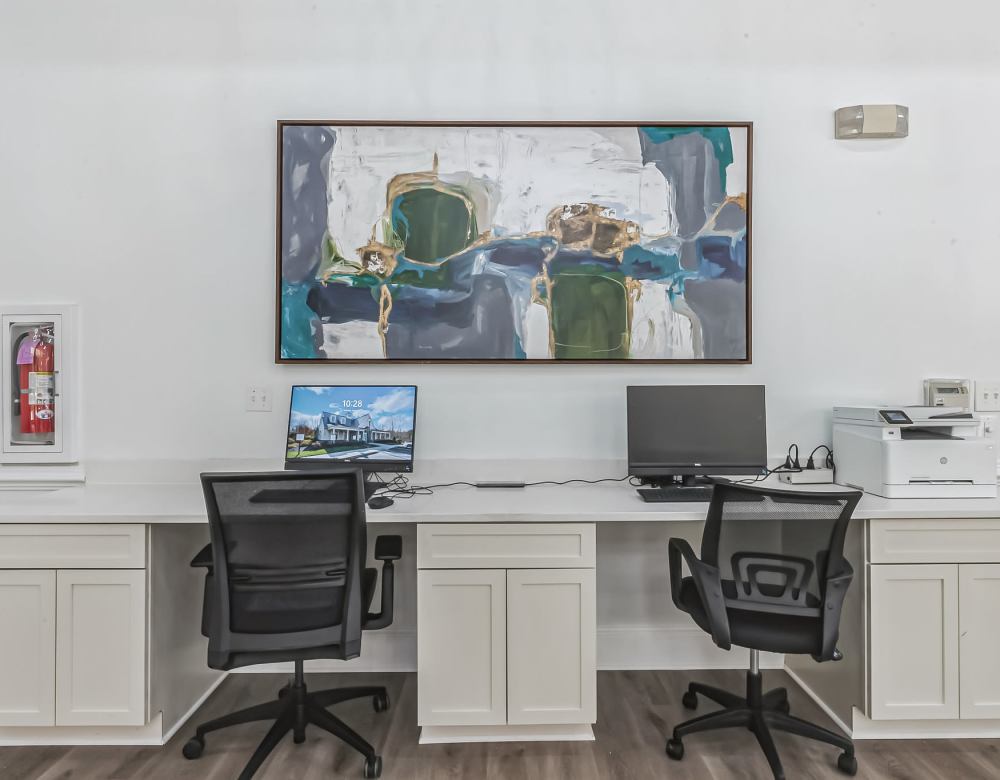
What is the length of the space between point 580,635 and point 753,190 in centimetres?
210

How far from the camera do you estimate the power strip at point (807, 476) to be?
2.47 metres

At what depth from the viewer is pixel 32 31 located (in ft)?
8.53

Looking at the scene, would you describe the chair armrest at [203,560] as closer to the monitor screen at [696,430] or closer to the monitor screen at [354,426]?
the monitor screen at [354,426]

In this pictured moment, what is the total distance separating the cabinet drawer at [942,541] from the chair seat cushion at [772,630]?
41 cm

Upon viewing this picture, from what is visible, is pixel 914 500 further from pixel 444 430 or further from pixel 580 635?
pixel 444 430


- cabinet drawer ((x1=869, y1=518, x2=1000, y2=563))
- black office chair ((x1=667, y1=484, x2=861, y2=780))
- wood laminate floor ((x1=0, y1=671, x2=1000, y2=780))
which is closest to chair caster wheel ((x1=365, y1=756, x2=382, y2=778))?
wood laminate floor ((x1=0, y1=671, x2=1000, y2=780))

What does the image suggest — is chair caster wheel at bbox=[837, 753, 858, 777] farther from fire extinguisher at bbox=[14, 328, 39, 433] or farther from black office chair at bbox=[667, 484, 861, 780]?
fire extinguisher at bbox=[14, 328, 39, 433]

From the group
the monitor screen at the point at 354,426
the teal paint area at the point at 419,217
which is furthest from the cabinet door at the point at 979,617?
the teal paint area at the point at 419,217

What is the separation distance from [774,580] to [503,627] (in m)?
0.92

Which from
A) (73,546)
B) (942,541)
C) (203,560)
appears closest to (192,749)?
(203,560)

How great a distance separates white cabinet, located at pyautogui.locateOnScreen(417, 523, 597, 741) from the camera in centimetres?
198

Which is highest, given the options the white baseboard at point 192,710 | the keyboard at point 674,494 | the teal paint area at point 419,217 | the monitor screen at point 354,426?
the teal paint area at point 419,217

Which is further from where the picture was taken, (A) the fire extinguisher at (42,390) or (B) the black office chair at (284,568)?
(A) the fire extinguisher at (42,390)

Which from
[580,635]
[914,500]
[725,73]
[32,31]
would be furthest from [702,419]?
[32,31]
